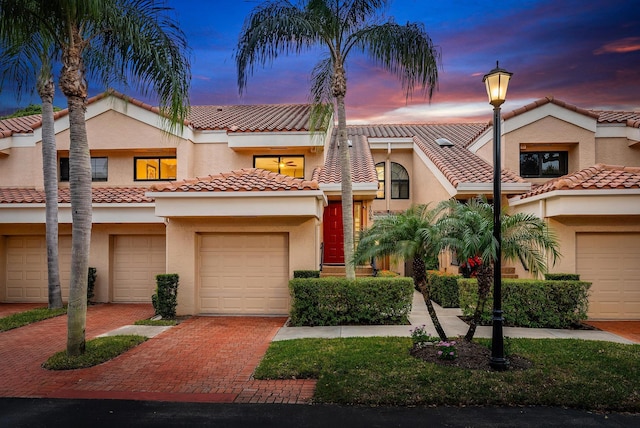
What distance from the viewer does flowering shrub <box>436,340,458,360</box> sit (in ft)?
22.1

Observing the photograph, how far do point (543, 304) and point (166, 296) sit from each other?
990cm

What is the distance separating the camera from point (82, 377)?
6.49 metres

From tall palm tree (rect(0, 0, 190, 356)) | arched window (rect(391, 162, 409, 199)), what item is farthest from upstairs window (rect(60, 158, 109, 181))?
arched window (rect(391, 162, 409, 199))

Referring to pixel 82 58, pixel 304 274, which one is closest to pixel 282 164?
pixel 304 274

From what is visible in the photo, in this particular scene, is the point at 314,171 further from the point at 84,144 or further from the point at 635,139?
the point at 635,139

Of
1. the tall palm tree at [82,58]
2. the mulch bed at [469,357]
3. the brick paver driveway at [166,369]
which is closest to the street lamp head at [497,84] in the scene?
the mulch bed at [469,357]

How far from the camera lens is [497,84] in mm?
6637

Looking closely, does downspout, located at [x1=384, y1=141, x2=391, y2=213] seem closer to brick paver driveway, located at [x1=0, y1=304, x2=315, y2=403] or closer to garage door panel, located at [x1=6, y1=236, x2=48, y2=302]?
brick paver driveway, located at [x1=0, y1=304, x2=315, y2=403]

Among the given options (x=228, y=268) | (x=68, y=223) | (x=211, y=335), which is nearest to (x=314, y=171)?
(x=228, y=268)

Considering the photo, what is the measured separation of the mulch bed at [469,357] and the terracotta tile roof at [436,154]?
741cm

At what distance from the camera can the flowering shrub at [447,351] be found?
6.73 meters

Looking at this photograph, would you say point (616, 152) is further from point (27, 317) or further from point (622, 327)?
point (27, 317)

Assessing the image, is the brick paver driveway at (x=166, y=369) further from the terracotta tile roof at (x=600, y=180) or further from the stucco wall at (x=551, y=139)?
the stucco wall at (x=551, y=139)

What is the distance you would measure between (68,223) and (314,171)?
8.91 metres
